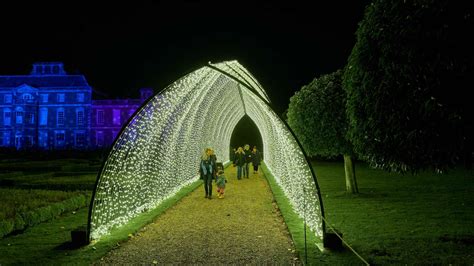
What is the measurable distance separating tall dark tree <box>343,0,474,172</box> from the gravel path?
7.40 ft

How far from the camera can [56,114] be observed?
6538 centimetres

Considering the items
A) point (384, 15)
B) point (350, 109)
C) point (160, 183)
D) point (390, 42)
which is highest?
point (384, 15)

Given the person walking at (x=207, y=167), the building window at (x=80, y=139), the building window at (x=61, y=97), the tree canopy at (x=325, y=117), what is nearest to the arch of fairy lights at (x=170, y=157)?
the tree canopy at (x=325, y=117)

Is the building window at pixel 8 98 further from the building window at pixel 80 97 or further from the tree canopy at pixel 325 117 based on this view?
the tree canopy at pixel 325 117

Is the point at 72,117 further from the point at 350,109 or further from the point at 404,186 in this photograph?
the point at 350,109

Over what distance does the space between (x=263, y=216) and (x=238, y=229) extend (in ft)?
5.90

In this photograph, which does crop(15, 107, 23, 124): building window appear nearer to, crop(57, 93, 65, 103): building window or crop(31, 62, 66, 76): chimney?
crop(57, 93, 65, 103): building window

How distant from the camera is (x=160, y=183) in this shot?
1373 cm

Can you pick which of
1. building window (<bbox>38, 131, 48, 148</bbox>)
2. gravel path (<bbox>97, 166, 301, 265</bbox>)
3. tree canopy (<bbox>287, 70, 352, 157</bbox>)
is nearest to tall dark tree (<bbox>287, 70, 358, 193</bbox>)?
tree canopy (<bbox>287, 70, 352, 157</bbox>)

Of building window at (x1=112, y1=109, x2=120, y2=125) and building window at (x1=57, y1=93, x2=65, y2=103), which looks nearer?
building window at (x1=57, y1=93, x2=65, y2=103)

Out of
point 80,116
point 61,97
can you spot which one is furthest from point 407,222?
point 61,97

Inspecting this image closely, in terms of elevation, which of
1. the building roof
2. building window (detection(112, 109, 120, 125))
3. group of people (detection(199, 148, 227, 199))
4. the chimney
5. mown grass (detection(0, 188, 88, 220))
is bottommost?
mown grass (detection(0, 188, 88, 220))

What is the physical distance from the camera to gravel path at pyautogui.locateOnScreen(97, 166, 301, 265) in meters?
7.06

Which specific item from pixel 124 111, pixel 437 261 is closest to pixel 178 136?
pixel 437 261
